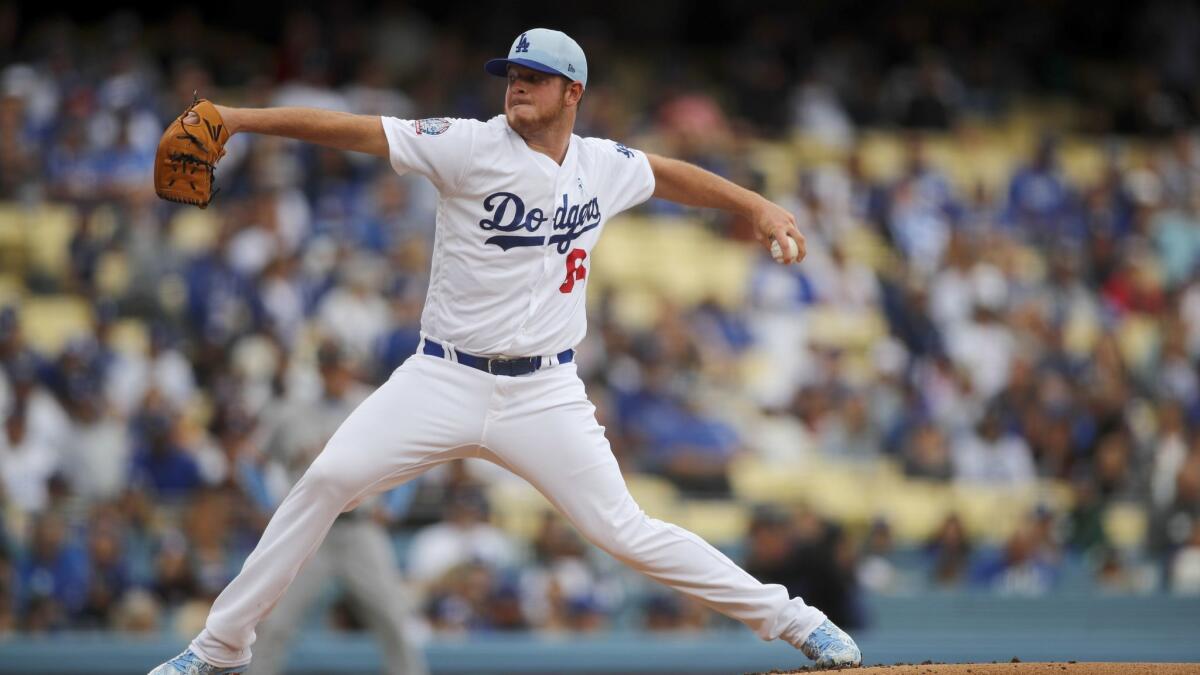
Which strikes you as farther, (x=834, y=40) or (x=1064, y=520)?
(x=834, y=40)

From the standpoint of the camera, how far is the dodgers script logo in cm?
555

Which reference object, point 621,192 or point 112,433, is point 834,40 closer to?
point 112,433

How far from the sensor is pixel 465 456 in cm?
561

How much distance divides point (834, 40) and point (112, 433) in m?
9.21

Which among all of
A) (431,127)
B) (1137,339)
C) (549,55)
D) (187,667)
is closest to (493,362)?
(431,127)

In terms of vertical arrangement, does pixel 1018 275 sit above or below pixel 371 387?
above

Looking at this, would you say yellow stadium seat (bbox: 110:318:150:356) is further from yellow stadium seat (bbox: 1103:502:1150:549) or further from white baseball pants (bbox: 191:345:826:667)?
yellow stadium seat (bbox: 1103:502:1150:549)

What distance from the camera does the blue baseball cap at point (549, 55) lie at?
5.48 m

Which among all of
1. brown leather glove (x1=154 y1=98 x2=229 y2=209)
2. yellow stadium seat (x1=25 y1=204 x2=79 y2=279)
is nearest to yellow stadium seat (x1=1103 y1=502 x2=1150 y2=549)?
yellow stadium seat (x1=25 y1=204 x2=79 y2=279)

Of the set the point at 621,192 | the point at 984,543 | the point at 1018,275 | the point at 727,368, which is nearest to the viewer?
the point at 621,192

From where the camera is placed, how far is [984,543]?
478 inches

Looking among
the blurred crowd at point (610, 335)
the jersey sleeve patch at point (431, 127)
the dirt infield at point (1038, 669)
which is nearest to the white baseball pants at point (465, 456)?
the dirt infield at point (1038, 669)

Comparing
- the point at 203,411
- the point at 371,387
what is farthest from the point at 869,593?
the point at 203,411

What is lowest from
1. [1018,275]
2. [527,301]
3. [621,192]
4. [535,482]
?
[535,482]
